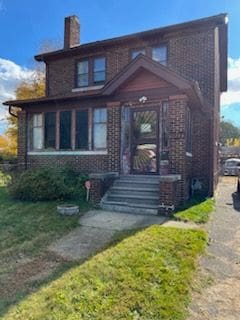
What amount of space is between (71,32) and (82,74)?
2935 millimetres

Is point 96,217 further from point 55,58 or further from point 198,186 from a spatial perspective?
point 55,58

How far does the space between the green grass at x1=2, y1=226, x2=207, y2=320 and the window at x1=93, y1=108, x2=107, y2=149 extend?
7022 mm

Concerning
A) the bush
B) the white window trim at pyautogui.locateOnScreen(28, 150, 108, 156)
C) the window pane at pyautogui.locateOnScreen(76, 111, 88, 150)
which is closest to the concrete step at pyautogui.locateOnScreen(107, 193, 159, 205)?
the bush

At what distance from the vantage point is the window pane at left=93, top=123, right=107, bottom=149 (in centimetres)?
1261

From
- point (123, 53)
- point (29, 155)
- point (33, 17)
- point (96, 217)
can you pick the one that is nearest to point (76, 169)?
point (29, 155)

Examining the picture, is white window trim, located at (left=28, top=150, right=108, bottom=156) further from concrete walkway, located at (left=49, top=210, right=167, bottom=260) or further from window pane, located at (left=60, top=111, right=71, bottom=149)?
concrete walkway, located at (left=49, top=210, right=167, bottom=260)

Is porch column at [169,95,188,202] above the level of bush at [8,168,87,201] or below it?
above

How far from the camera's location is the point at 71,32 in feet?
55.0

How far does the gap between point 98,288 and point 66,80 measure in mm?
13105

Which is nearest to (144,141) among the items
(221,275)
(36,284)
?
(221,275)

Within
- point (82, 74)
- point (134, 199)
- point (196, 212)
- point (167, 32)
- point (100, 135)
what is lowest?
point (196, 212)

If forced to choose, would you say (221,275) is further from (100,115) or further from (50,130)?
(50,130)

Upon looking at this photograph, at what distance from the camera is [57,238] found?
675 cm

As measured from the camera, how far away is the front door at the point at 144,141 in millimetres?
11148
